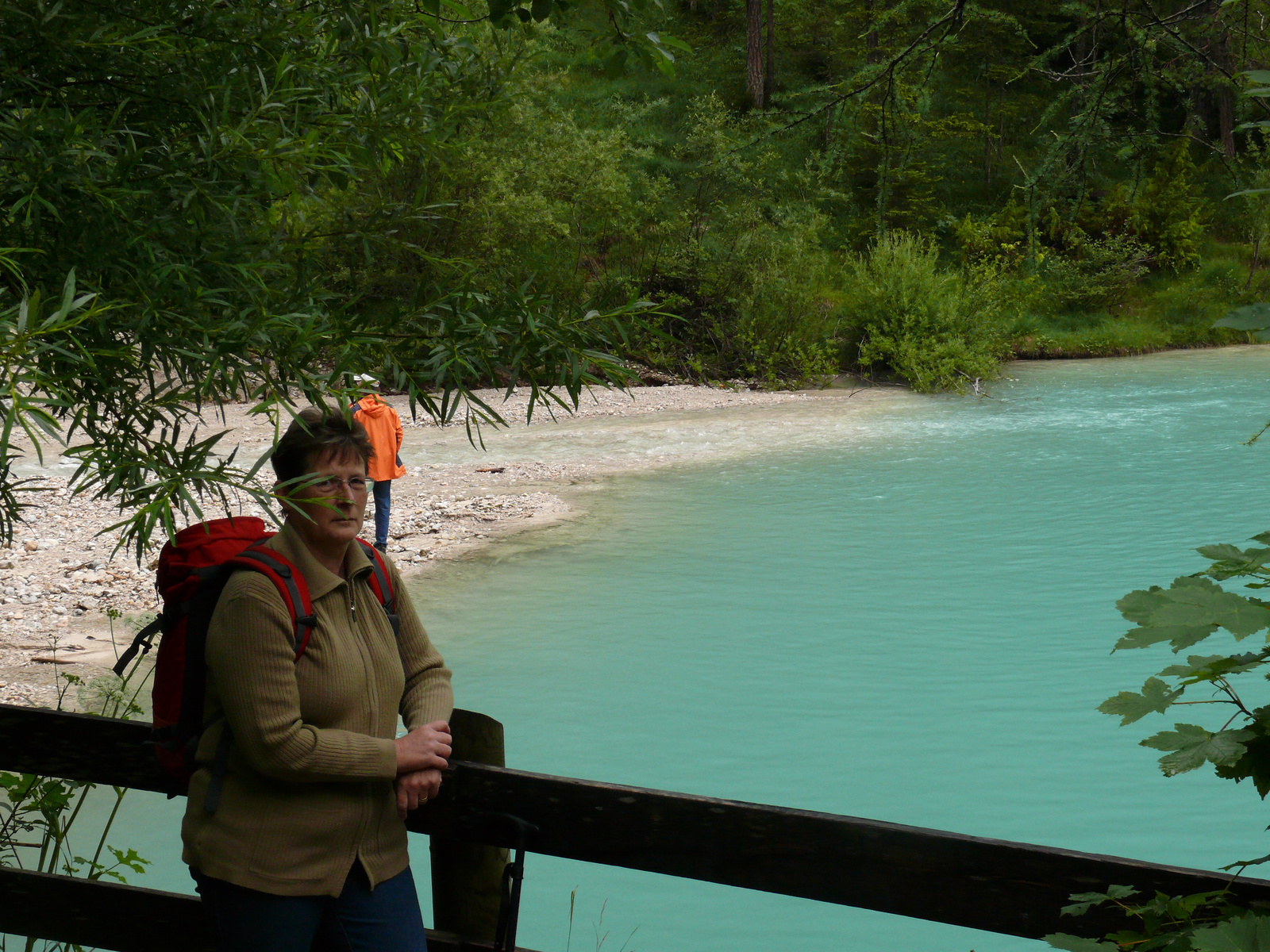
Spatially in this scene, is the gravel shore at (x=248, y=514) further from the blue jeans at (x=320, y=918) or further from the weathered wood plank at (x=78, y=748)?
the blue jeans at (x=320, y=918)

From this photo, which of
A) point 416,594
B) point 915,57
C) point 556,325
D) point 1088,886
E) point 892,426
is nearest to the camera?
point 1088,886

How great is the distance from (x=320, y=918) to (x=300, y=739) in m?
0.39

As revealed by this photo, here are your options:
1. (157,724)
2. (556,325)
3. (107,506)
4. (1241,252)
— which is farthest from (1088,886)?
(1241,252)

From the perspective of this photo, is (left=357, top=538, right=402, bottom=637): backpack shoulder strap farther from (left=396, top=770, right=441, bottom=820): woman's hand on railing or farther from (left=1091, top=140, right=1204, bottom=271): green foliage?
(left=1091, top=140, right=1204, bottom=271): green foliage

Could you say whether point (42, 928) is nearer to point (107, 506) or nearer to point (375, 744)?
point (375, 744)

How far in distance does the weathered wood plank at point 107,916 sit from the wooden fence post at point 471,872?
0.04m

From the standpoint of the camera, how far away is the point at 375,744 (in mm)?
2273

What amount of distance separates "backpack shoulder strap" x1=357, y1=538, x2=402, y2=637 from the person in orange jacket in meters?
7.31

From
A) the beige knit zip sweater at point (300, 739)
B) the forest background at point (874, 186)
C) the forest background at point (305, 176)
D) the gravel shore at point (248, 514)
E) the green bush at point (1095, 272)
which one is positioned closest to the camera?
the beige knit zip sweater at point (300, 739)

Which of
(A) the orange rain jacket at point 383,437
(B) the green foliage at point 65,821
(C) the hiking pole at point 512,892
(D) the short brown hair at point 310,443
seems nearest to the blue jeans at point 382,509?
(A) the orange rain jacket at point 383,437

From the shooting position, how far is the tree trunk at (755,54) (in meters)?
39.5

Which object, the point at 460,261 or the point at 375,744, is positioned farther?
the point at 460,261

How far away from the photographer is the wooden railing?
205 cm

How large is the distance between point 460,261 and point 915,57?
5.66ft
